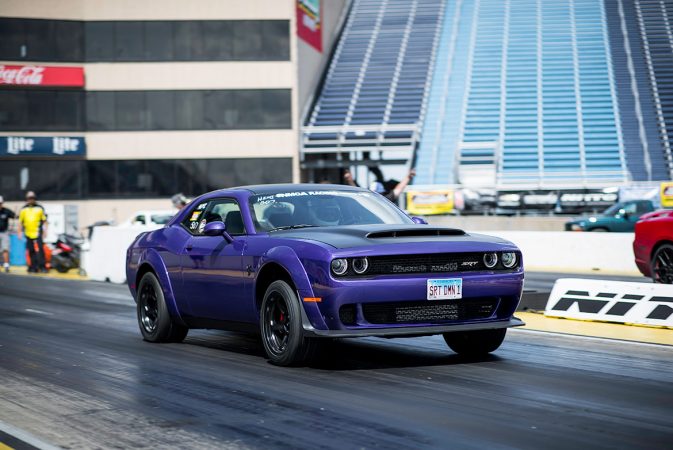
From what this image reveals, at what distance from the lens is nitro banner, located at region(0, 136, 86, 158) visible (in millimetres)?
49594

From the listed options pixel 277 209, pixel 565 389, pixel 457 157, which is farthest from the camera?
pixel 457 157

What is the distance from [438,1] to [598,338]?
56.9 m

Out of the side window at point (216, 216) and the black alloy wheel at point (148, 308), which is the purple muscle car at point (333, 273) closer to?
the side window at point (216, 216)

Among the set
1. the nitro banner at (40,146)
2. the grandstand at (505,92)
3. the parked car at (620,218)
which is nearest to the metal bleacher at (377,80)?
the grandstand at (505,92)

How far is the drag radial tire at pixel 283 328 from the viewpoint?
8.40 meters

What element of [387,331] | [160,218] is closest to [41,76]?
[160,218]

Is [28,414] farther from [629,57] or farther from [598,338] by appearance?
[629,57]

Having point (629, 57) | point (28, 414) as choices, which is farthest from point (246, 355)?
point (629, 57)

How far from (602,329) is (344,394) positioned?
5.09 metres

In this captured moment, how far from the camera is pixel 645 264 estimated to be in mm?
16234

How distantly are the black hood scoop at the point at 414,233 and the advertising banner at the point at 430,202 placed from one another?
101ft

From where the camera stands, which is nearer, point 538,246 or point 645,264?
point 645,264

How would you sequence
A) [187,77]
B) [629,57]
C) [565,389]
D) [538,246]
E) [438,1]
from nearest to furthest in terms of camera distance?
1. [565,389]
2. [538,246]
3. [187,77]
4. [629,57]
5. [438,1]

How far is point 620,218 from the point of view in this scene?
1369 inches
